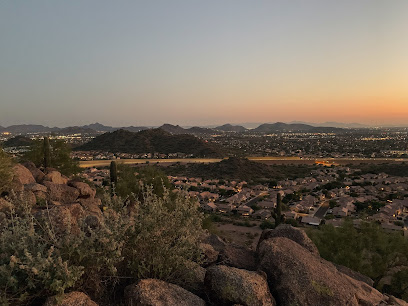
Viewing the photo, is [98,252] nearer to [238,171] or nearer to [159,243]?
[159,243]

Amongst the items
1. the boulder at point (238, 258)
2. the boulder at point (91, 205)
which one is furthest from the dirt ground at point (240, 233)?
the boulder at point (238, 258)

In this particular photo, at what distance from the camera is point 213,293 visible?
4547mm

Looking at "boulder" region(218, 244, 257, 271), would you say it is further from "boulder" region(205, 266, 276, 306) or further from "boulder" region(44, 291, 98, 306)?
"boulder" region(44, 291, 98, 306)

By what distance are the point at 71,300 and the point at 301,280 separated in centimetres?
357

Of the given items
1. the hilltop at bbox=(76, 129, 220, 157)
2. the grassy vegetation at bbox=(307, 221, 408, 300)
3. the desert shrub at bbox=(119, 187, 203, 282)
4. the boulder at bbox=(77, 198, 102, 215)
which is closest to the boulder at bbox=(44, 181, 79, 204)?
the boulder at bbox=(77, 198, 102, 215)

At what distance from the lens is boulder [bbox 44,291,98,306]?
3.53 m

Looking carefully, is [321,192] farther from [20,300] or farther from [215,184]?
[20,300]

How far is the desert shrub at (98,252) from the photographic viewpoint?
3543 millimetres

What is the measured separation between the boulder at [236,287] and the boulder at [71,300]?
1.80 meters

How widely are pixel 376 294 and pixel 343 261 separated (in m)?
9.70

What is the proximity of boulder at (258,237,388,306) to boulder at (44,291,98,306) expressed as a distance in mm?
2937

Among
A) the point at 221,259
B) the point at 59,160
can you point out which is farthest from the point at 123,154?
the point at 221,259

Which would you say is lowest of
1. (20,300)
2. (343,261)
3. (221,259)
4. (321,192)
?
(321,192)

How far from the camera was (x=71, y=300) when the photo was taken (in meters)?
3.67
